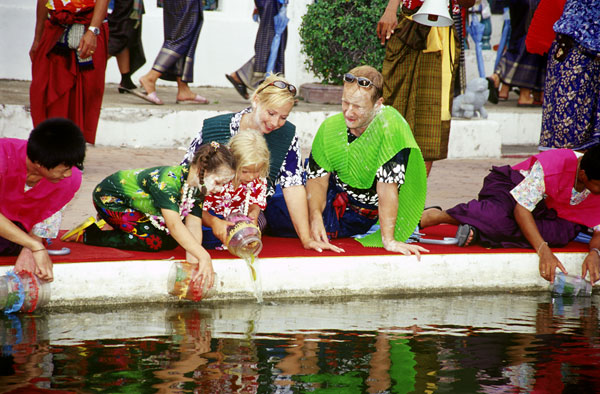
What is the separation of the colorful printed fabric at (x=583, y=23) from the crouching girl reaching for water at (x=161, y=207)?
240cm

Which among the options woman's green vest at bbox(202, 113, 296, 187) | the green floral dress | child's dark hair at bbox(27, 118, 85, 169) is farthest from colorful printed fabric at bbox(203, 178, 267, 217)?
Answer: child's dark hair at bbox(27, 118, 85, 169)

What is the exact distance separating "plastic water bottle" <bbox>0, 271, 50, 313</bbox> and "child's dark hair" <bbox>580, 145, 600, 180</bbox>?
2.88m

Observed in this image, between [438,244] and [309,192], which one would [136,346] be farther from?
[438,244]

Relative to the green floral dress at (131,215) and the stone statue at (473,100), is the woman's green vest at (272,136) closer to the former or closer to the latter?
the green floral dress at (131,215)

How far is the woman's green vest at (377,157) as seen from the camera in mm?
5098

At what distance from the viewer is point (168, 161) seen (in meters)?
7.80

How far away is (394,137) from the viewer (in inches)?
200

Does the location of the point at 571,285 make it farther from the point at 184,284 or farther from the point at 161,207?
the point at 161,207

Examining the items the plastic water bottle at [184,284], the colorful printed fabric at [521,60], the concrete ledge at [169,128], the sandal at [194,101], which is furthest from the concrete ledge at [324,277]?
the colorful printed fabric at [521,60]

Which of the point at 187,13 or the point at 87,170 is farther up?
the point at 187,13

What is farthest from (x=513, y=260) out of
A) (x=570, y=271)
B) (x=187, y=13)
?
(x=187, y=13)

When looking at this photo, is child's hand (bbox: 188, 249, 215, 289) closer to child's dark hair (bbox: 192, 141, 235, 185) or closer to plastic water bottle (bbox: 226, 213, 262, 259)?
plastic water bottle (bbox: 226, 213, 262, 259)

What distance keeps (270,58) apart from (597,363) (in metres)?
6.29

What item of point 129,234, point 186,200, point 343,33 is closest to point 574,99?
point 186,200
